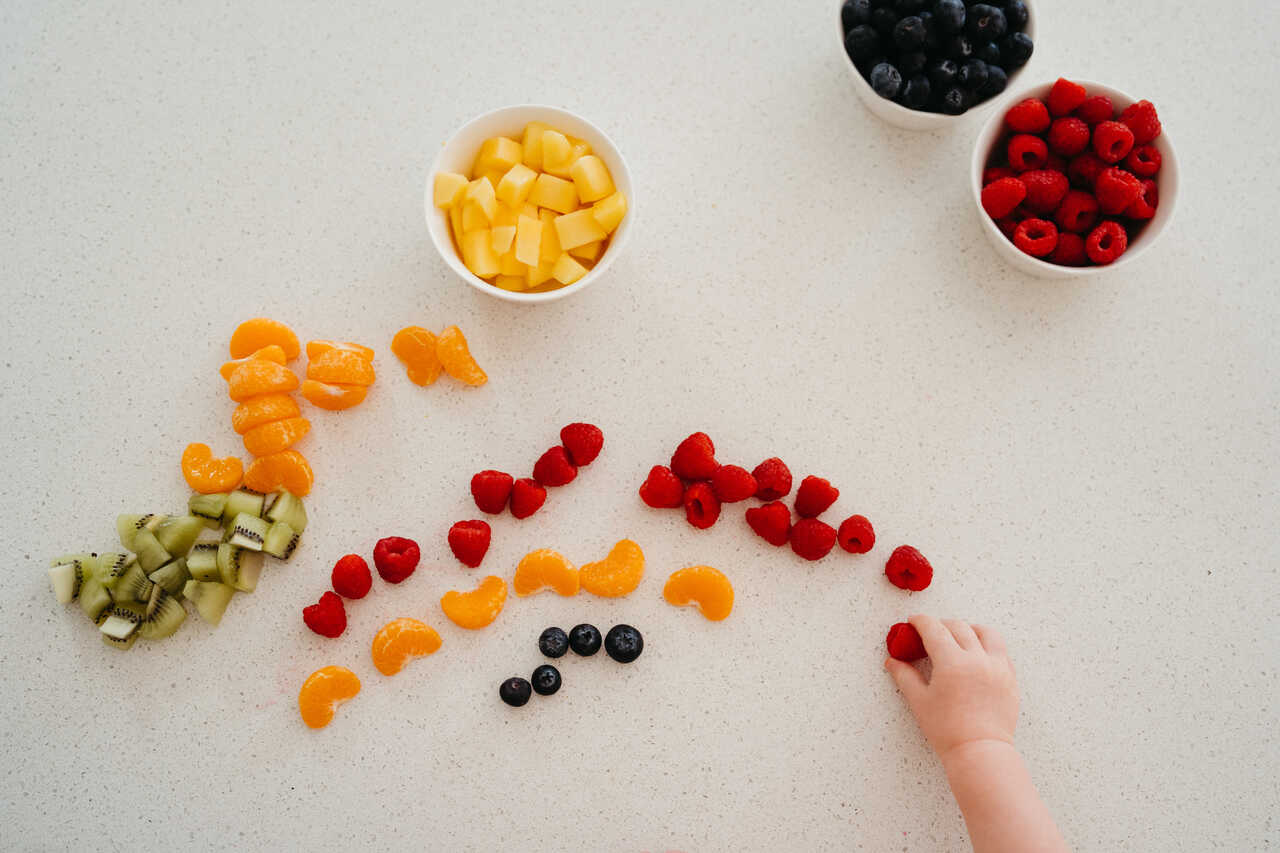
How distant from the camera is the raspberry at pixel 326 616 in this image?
1.20 m

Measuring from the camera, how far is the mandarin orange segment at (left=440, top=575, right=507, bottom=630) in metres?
1.22

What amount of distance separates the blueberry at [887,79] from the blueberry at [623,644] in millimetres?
853

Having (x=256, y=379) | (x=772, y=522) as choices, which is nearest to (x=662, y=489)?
(x=772, y=522)

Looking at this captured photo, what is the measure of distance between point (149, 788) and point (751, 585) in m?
0.88

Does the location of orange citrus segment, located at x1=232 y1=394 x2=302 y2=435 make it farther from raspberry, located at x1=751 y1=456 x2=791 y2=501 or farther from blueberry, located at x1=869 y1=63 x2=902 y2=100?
blueberry, located at x1=869 y1=63 x2=902 y2=100

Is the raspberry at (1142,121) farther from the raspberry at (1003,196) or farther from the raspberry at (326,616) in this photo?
the raspberry at (326,616)

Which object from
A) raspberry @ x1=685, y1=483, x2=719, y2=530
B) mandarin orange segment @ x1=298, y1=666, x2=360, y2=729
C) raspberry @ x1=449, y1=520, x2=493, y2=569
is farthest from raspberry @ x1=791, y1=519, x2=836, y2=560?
mandarin orange segment @ x1=298, y1=666, x2=360, y2=729

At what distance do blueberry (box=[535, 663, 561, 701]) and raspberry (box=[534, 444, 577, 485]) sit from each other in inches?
10.3

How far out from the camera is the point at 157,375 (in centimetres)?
131

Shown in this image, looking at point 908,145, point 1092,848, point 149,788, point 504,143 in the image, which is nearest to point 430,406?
point 504,143

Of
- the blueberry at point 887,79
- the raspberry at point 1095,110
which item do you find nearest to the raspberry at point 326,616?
the blueberry at point 887,79

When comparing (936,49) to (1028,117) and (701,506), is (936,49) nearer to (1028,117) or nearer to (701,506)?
(1028,117)

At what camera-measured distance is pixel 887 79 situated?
1.24 m

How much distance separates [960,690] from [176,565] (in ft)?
3.63
